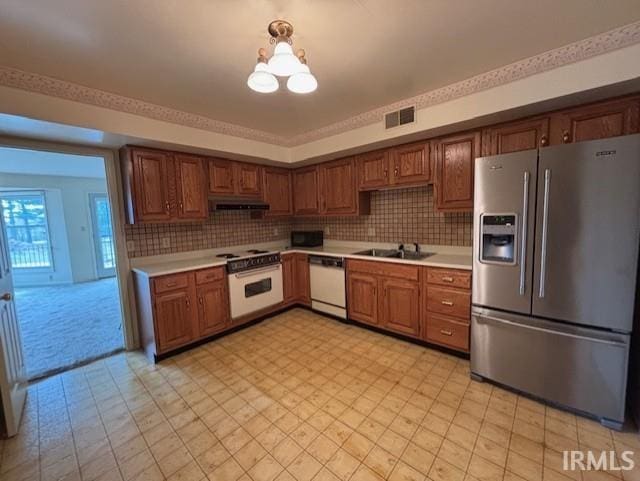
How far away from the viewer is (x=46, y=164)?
5.16m

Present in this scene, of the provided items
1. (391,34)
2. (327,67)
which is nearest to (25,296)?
(327,67)

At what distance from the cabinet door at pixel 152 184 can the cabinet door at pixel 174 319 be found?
856mm

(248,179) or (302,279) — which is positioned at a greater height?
(248,179)

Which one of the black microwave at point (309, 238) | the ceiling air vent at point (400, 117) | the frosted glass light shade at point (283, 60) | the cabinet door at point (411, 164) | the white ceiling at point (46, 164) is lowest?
the black microwave at point (309, 238)

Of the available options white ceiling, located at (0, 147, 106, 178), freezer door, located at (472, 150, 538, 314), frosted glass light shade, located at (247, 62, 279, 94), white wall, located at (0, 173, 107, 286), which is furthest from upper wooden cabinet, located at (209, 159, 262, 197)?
white wall, located at (0, 173, 107, 286)

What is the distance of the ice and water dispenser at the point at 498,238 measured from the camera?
81.2 inches

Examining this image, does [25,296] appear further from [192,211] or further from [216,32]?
[216,32]

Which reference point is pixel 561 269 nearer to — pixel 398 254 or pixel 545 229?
pixel 545 229

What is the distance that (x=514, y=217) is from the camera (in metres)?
2.04

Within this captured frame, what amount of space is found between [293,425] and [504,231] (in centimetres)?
209

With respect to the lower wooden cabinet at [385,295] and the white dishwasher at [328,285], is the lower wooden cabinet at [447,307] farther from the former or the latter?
the white dishwasher at [328,285]

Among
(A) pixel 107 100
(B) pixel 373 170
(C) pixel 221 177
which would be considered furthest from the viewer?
(C) pixel 221 177
